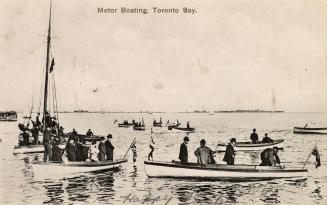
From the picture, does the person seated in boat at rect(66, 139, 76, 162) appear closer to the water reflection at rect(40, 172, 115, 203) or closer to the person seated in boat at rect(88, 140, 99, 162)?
the water reflection at rect(40, 172, 115, 203)

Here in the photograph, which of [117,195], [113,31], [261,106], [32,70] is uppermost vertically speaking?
[113,31]

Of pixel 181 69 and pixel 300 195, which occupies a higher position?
pixel 181 69

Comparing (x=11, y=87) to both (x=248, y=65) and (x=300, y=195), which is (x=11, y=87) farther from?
(x=300, y=195)

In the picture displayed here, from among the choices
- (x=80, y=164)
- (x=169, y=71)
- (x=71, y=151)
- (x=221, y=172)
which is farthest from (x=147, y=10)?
(x=80, y=164)

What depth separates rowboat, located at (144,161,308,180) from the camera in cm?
1611

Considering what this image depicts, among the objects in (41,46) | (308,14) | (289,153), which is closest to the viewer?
(308,14)

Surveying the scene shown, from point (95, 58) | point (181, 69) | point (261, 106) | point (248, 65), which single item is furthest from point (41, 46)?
point (261, 106)

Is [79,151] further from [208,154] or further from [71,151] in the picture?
[208,154]

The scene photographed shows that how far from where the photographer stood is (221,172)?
1616 cm

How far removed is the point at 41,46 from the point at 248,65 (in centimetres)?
688

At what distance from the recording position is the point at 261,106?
16250 mm
